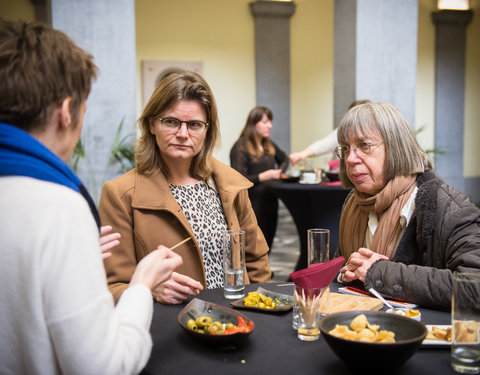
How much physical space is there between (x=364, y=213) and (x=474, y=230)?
0.56 m

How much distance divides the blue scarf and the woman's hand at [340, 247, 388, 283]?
1.21 meters

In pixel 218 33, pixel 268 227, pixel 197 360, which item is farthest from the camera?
pixel 218 33

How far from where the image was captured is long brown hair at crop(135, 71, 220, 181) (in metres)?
2.28

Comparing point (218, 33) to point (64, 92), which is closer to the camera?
point (64, 92)

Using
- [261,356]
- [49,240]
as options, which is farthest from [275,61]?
[49,240]

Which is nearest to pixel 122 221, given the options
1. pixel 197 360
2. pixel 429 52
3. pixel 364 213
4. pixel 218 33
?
pixel 197 360

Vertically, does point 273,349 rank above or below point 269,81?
below

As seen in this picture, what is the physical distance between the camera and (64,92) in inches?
46.6

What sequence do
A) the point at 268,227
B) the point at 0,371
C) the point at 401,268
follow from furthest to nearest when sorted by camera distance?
the point at 268,227, the point at 401,268, the point at 0,371

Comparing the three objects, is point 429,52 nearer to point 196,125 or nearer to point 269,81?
point 269,81

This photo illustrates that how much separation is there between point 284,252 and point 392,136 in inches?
190

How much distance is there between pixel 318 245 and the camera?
176cm

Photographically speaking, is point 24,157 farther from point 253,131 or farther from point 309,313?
point 253,131

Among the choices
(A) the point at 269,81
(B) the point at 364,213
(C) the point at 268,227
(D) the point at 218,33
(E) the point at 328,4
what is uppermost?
(E) the point at 328,4
